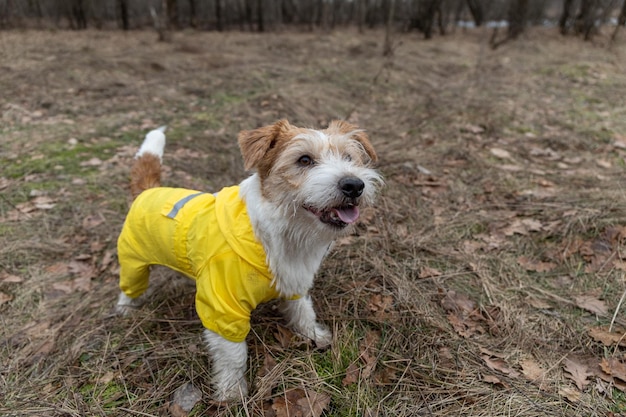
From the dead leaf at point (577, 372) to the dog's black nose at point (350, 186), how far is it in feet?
6.27

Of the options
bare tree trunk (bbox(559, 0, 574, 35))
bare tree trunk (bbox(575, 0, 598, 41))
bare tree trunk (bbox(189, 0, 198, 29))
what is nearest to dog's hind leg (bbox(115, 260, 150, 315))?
bare tree trunk (bbox(189, 0, 198, 29))

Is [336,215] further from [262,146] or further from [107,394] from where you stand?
[107,394]

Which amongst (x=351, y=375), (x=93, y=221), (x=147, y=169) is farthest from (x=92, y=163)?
(x=351, y=375)

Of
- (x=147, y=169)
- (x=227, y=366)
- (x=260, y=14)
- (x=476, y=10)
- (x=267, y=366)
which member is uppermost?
(x=476, y=10)

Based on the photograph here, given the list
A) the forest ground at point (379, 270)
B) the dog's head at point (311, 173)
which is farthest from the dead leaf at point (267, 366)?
the dog's head at point (311, 173)

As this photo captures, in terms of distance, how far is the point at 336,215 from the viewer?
2367 millimetres

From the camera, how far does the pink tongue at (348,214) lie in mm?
2359

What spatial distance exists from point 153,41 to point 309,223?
1729 centimetres

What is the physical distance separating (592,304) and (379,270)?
1724 millimetres

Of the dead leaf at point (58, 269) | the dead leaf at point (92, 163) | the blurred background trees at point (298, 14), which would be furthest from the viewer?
the blurred background trees at point (298, 14)

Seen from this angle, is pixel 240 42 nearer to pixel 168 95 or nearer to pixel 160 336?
pixel 168 95

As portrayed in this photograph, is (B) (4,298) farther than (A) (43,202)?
No

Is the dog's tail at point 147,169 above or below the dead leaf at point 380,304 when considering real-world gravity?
above

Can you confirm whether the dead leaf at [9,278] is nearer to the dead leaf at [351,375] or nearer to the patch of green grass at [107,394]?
the patch of green grass at [107,394]
